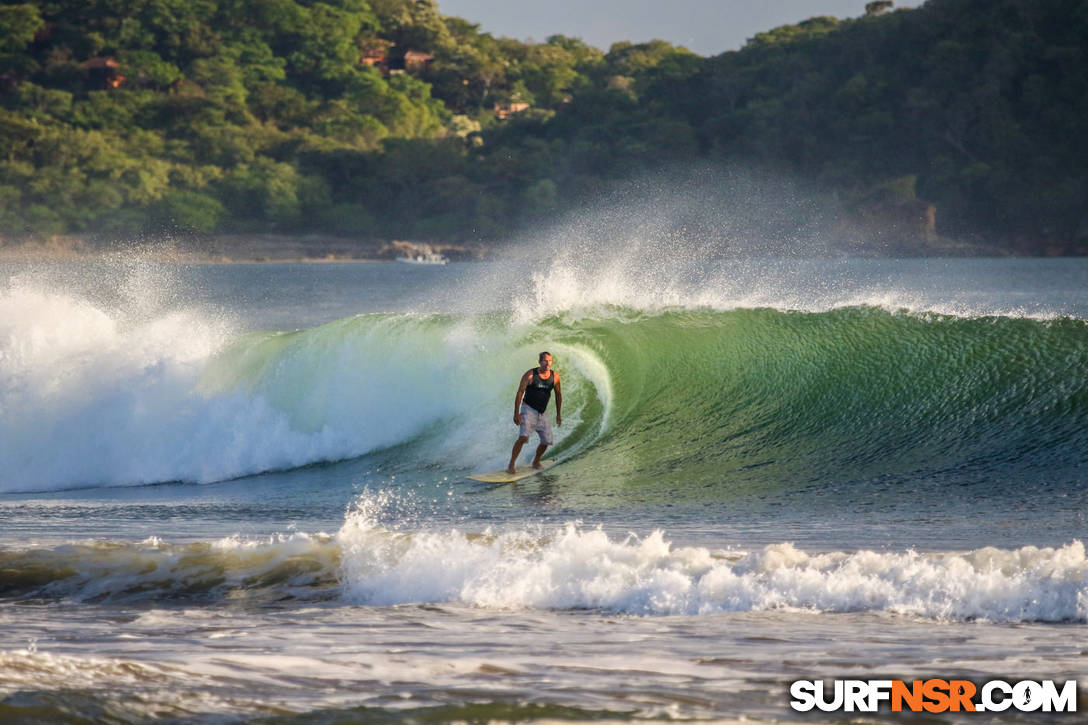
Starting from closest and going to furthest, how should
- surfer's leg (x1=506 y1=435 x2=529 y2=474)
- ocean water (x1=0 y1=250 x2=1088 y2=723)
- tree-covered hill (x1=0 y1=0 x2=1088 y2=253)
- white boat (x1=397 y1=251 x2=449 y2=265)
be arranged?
1. ocean water (x1=0 y1=250 x2=1088 y2=723)
2. surfer's leg (x1=506 y1=435 x2=529 y2=474)
3. tree-covered hill (x1=0 y1=0 x2=1088 y2=253)
4. white boat (x1=397 y1=251 x2=449 y2=265)

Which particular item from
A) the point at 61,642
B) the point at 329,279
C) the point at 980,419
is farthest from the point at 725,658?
the point at 329,279

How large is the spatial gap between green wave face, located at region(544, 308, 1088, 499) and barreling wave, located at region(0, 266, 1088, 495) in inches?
1.1

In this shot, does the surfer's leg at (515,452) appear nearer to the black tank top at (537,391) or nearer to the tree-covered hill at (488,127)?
the black tank top at (537,391)

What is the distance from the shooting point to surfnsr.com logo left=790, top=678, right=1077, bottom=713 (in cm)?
528

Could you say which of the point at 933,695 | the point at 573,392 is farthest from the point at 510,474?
the point at 933,695

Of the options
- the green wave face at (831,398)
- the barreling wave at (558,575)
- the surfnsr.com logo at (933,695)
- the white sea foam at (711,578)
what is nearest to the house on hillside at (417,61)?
the green wave face at (831,398)

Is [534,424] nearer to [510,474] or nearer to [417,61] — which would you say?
[510,474]

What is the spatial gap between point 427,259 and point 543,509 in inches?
3448

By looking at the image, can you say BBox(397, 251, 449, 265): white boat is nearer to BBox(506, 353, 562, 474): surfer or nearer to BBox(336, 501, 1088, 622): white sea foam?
BBox(506, 353, 562, 474): surfer

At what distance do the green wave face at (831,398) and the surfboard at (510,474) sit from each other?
473 mm

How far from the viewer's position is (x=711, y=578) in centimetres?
716

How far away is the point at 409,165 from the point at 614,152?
16.7m

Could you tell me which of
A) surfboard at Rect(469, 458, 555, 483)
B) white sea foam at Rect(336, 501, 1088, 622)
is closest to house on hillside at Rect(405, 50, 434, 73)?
surfboard at Rect(469, 458, 555, 483)

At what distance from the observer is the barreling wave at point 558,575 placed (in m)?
6.89
